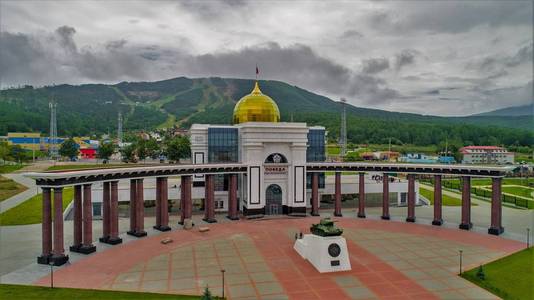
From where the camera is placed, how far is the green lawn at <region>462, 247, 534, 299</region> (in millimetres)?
27484

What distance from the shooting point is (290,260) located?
35.0m

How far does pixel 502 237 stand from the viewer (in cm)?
4381

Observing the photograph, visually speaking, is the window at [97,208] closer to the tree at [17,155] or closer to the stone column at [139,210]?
the stone column at [139,210]

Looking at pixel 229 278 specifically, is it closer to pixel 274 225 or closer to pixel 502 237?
pixel 274 225

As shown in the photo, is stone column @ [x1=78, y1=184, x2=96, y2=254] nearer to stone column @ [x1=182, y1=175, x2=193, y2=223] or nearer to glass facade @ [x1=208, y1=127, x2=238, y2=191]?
stone column @ [x1=182, y1=175, x2=193, y2=223]

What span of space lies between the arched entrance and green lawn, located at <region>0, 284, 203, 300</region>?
29974 mm

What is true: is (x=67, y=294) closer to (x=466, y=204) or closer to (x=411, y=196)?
(x=411, y=196)

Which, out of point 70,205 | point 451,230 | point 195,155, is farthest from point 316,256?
point 70,205

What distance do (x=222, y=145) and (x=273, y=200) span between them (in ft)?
39.5

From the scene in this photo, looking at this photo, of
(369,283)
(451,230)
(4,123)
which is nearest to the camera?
(369,283)

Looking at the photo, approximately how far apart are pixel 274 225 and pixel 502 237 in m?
27.4

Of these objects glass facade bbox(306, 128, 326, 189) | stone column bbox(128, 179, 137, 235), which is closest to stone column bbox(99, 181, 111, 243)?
stone column bbox(128, 179, 137, 235)

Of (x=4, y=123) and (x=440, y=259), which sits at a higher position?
(x=4, y=123)

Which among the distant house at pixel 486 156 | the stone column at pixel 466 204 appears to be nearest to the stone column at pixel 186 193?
the stone column at pixel 466 204
